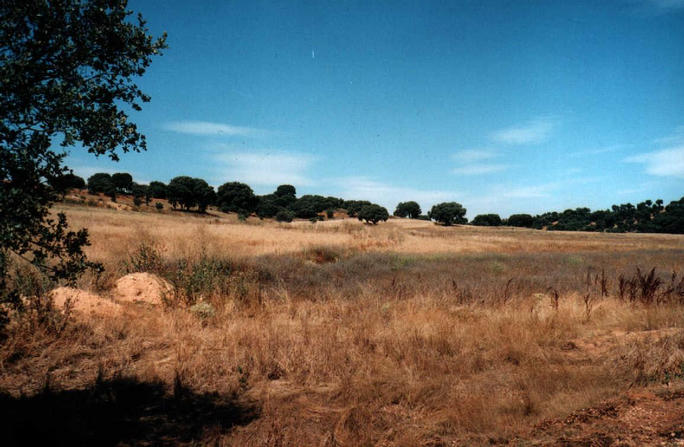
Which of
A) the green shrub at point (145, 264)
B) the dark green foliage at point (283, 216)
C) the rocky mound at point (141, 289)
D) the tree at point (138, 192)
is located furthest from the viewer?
the dark green foliage at point (283, 216)

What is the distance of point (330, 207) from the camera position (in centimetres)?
12231

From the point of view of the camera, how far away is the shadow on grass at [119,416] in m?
3.40

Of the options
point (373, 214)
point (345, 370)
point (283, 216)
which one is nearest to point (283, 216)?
point (283, 216)

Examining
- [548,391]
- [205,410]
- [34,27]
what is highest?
[34,27]

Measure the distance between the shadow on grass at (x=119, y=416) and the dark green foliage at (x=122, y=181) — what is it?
10059 centimetres

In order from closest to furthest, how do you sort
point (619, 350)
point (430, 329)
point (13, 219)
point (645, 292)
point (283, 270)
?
point (13, 219)
point (619, 350)
point (430, 329)
point (645, 292)
point (283, 270)

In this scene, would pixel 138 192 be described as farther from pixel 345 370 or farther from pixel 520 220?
pixel 520 220

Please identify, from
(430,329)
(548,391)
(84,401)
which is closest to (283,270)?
(430,329)

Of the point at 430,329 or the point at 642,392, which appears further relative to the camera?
A: the point at 430,329

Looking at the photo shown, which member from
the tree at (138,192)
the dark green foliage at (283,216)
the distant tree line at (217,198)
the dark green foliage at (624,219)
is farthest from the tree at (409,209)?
the tree at (138,192)

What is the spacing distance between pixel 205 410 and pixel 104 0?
168 inches

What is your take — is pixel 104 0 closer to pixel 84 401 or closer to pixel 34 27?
pixel 34 27

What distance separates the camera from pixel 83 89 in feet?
10.0

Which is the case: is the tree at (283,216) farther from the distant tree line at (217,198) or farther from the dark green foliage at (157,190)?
the dark green foliage at (157,190)
